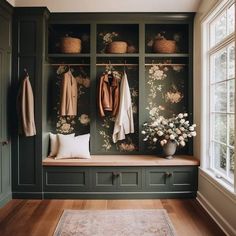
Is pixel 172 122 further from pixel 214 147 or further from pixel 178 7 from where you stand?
pixel 178 7

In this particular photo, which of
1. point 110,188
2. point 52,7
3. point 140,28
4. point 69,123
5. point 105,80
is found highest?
point 52,7

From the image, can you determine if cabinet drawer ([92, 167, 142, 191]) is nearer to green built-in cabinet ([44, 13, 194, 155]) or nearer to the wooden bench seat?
the wooden bench seat

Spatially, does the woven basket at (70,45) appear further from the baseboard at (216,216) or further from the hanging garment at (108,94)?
the baseboard at (216,216)

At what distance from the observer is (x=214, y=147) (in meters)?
3.36

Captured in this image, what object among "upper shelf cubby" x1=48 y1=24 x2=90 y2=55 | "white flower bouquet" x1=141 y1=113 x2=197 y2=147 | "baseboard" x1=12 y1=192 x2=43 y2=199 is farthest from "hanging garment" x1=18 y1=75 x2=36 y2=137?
"white flower bouquet" x1=141 y1=113 x2=197 y2=147

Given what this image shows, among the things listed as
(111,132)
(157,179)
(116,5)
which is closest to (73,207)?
(157,179)

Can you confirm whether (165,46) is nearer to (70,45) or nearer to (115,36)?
(115,36)

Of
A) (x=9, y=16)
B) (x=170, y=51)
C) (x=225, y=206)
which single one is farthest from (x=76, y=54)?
(x=225, y=206)

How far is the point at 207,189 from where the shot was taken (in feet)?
10.6

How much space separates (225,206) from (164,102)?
1.86m

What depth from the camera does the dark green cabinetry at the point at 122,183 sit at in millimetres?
3592

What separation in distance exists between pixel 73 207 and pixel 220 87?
91.8 inches

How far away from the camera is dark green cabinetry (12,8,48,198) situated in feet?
11.7

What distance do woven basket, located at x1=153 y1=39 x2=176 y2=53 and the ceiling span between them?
0.43 meters
